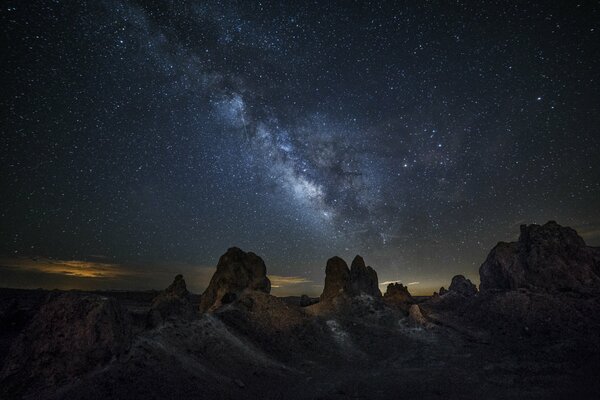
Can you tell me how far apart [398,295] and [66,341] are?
43920mm

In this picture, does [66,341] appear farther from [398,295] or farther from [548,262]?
[548,262]

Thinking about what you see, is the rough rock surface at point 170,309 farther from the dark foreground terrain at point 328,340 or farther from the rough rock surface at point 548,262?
the rough rock surface at point 548,262

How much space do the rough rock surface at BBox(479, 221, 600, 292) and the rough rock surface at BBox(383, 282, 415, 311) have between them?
12.2 m

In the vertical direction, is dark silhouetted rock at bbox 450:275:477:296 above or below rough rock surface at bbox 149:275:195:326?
above

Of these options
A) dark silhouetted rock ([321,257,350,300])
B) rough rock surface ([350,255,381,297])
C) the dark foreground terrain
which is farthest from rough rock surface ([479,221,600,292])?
dark silhouetted rock ([321,257,350,300])

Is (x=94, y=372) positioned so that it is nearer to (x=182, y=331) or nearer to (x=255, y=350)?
(x=182, y=331)

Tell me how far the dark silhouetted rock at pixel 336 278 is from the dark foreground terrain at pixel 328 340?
0.15 meters

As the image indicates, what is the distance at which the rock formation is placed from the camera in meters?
39.7

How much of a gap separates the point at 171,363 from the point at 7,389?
6795mm

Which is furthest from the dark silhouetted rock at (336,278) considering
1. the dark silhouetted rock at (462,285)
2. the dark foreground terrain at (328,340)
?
the dark silhouetted rock at (462,285)

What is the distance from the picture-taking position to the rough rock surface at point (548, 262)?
115 ft

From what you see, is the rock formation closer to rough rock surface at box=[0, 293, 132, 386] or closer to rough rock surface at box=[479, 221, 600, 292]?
rough rock surface at box=[479, 221, 600, 292]

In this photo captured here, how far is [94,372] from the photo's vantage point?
13.8m

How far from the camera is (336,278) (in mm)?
40750
